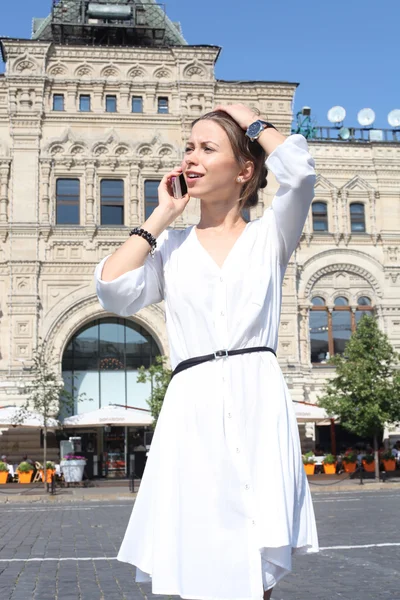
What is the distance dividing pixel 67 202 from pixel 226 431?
3239 centimetres

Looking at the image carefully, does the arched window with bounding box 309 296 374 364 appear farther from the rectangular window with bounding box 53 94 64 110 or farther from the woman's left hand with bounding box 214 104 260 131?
the woman's left hand with bounding box 214 104 260 131

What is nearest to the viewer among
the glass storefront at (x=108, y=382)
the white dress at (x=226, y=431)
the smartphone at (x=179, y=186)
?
the white dress at (x=226, y=431)

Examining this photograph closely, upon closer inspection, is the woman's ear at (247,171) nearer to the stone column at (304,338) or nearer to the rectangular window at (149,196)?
the rectangular window at (149,196)

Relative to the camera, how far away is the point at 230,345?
315 centimetres

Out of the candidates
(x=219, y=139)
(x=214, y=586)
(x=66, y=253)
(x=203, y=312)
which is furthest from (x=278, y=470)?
(x=66, y=253)

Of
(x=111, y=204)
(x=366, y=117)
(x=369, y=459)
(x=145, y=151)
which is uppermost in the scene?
(x=366, y=117)

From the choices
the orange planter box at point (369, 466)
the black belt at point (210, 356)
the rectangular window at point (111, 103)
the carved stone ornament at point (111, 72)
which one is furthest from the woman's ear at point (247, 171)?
the carved stone ornament at point (111, 72)

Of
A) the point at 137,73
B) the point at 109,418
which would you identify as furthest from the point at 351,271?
the point at 109,418

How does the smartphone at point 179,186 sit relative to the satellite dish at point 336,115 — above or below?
below

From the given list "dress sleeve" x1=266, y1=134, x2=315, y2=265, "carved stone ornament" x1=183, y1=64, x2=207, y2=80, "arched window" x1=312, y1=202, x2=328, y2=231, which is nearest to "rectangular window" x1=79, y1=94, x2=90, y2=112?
"carved stone ornament" x1=183, y1=64, x2=207, y2=80

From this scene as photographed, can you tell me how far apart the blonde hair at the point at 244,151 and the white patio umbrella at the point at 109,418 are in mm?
25841

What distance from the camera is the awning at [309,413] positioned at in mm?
29594

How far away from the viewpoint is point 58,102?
115 ft

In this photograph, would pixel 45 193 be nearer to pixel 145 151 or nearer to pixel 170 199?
pixel 145 151
